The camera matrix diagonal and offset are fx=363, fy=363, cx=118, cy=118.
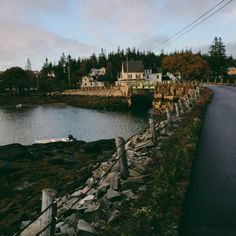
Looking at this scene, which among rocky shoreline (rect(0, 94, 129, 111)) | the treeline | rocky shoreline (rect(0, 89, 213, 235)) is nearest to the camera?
rocky shoreline (rect(0, 89, 213, 235))

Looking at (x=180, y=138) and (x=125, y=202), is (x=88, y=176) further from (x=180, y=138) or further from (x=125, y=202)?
(x=125, y=202)

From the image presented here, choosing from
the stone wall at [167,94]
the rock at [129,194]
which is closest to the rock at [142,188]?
the rock at [129,194]

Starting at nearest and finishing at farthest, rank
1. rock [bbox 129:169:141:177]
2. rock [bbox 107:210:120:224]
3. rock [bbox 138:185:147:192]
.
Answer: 1. rock [bbox 107:210:120:224]
2. rock [bbox 138:185:147:192]
3. rock [bbox 129:169:141:177]

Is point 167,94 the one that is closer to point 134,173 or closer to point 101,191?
point 134,173

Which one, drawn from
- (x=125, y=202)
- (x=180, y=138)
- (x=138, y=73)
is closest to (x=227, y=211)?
(x=125, y=202)

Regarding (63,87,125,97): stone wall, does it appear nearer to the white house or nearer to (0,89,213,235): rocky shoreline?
the white house

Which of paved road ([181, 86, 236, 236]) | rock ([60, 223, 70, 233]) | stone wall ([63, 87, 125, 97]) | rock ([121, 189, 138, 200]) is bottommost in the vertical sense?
stone wall ([63, 87, 125, 97])

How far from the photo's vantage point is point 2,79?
6206 inches

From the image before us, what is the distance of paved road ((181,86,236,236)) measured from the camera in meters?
8.80

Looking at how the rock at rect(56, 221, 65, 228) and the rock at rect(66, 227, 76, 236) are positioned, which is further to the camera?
the rock at rect(56, 221, 65, 228)

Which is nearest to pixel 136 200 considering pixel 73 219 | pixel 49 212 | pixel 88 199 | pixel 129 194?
pixel 129 194

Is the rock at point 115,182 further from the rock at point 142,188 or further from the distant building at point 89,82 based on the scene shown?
the distant building at point 89,82

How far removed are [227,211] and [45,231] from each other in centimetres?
498

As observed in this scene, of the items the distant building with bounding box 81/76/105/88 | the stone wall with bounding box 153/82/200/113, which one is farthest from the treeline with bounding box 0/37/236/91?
the stone wall with bounding box 153/82/200/113
